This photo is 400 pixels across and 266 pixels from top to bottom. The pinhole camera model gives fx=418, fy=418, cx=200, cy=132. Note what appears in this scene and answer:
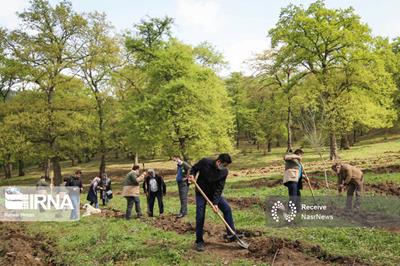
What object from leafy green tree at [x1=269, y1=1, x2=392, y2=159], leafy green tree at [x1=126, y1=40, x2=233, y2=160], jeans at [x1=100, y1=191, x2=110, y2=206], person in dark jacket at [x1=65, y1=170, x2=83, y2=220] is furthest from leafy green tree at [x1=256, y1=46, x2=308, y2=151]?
person in dark jacket at [x1=65, y1=170, x2=83, y2=220]

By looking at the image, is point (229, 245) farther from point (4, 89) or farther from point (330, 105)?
point (4, 89)

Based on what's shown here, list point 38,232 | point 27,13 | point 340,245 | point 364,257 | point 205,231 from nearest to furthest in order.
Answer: point 364,257 → point 340,245 → point 205,231 → point 38,232 → point 27,13

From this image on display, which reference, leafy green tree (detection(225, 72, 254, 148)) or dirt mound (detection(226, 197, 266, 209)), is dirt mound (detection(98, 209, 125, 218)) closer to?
dirt mound (detection(226, 197, 266, 209))

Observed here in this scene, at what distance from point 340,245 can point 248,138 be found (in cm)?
7248

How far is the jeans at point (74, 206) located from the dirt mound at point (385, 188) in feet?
41.5

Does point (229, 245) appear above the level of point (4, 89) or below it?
below

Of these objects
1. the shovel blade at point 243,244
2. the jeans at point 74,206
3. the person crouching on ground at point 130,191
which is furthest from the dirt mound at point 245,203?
the shovel blade at point 243,244

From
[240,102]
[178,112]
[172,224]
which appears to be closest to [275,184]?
[172,224]

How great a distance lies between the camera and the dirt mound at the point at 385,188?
17922mm

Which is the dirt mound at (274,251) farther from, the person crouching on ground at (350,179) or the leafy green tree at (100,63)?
the leafy green tree at (100,63)

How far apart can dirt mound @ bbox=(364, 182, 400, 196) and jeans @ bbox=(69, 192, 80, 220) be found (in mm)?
12650

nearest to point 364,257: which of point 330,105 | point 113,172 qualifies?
point 330,105

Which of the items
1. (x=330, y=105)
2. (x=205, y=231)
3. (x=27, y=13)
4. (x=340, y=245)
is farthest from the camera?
(x=27, y=13)

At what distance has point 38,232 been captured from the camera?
1445 cm
